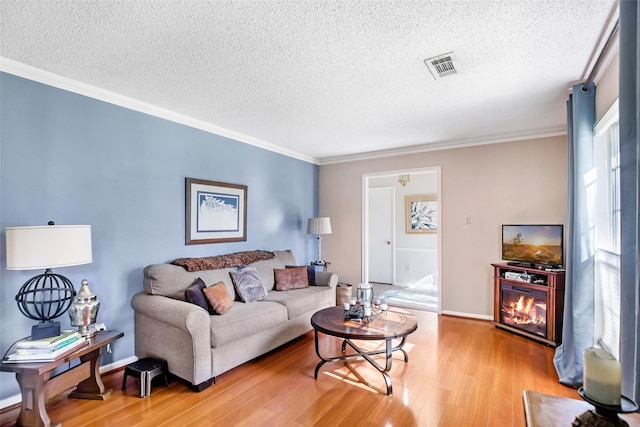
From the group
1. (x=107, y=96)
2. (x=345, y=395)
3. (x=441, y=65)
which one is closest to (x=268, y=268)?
(x=345, y=395)

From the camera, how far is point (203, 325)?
8.14ft

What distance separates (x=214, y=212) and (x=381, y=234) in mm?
4089

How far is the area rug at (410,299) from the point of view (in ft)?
16.3

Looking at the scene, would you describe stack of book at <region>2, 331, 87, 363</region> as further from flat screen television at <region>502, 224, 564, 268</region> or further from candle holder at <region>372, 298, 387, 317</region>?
flat screen television at <region>502, 224, 564, 268</region>

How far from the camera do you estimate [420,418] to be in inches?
84.3

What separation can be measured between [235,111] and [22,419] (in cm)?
293

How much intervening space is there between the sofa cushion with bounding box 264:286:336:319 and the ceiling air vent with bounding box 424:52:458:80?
8.64 feet

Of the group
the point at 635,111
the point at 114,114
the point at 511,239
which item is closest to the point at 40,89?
the point at 114,114

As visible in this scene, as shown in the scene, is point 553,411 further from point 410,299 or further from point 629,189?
point 410,299

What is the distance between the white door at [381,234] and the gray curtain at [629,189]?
5.51m

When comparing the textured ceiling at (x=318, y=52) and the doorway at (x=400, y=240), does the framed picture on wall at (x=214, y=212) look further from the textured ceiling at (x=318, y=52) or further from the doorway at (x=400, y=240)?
the doorway at (x=400, y=240)

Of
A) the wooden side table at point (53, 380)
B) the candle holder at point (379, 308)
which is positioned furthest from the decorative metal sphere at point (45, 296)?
the candle holder at point (379, 308)

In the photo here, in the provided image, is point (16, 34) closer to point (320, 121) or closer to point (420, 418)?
point (320, 121)

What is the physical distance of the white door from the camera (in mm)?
6777
